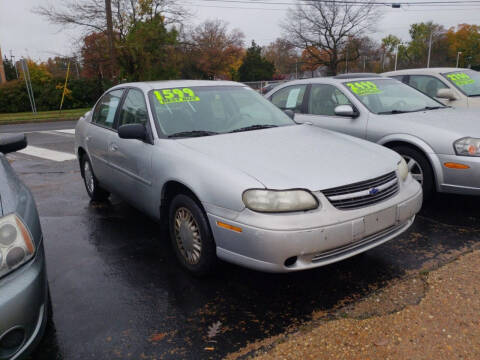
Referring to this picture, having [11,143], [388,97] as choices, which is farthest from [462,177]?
[11,143]

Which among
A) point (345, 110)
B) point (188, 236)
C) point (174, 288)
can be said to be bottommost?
point (174, 288)

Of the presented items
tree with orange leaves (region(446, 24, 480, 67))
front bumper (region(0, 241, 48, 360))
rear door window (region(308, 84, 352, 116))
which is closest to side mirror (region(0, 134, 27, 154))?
front bumper (region(0, 241, 48, 360))

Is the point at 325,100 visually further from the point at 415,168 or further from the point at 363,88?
the point at 415,168

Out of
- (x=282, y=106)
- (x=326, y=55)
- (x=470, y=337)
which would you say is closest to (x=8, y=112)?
(x=282, y=106)

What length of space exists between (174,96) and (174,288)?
192cm

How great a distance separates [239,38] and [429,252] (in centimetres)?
7068

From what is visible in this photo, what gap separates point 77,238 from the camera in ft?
14.6

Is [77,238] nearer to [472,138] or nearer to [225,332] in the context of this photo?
[225,332]

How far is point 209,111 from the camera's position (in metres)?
4.14

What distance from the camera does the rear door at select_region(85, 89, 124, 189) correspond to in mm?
4805

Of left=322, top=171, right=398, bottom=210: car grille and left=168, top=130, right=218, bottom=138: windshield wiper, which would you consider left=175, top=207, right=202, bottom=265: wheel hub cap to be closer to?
left=168, top=130, right=218, bottom=138: windshield wiper

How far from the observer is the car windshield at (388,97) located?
552 cm

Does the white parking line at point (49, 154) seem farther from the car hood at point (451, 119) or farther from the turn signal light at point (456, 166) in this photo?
the turn signal light at point (456, 166)

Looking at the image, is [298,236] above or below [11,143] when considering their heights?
below
